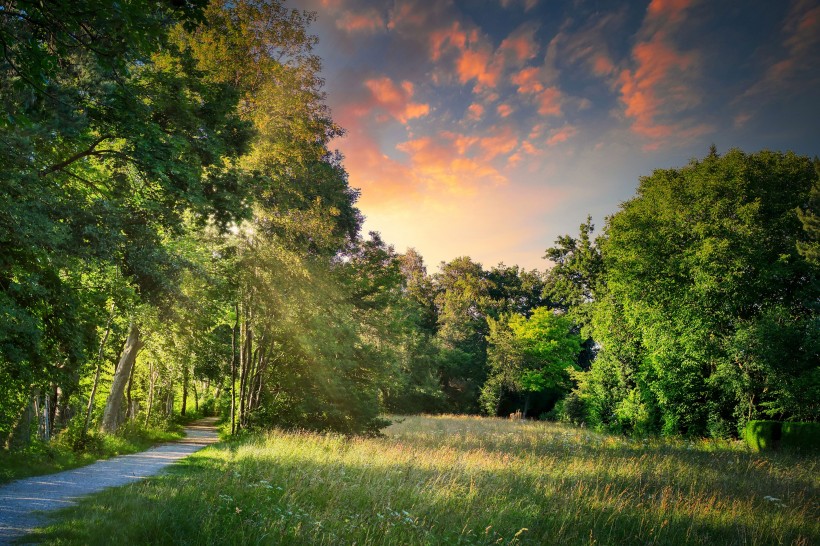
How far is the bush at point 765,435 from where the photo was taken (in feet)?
58.3

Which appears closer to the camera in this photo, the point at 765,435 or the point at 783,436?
the point at 783,436

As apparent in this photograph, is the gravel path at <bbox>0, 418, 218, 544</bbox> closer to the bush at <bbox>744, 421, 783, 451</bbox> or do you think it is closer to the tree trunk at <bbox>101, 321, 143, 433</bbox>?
the tree trunk at <bbox>101, 321, 143, 433</bbox>

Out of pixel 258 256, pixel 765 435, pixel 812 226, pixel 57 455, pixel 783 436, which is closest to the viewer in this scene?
pixel 57 455

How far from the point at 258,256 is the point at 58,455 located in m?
7.82

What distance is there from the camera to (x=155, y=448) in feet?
54.4

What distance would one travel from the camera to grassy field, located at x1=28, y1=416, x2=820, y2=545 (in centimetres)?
529

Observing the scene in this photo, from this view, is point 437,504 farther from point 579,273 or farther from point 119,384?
point 579,273

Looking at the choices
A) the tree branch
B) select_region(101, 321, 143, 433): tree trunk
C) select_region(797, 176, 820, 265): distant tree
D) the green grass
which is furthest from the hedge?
select_region(101, 321, 143, 433): tree trunk

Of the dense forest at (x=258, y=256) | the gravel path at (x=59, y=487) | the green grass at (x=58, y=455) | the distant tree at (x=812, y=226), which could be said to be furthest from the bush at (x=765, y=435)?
the green grass at (x=58, y=455)

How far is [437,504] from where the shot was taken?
263 inches

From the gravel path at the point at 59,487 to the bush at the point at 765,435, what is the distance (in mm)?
23056

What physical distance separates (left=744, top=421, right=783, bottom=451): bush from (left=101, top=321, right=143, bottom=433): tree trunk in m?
26.4

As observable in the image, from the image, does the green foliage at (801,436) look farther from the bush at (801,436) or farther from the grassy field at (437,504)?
the grassy field at (437,504)

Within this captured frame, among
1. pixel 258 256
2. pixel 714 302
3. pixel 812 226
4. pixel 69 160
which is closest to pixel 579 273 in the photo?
pixel 714 302
